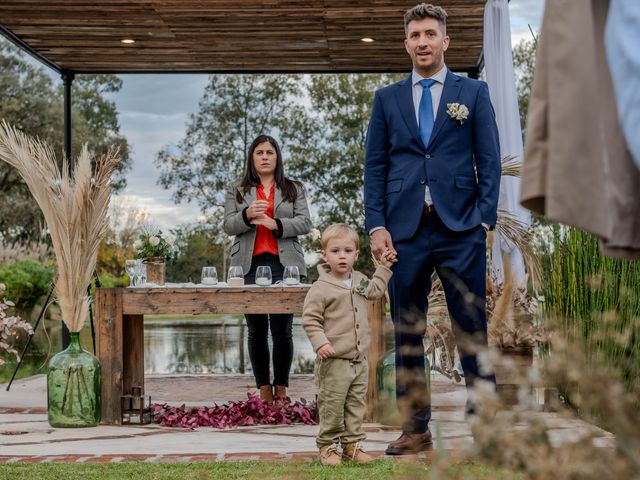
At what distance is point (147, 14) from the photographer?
726 cm

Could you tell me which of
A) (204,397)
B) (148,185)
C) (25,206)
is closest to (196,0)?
(204,397)

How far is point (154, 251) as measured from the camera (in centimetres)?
573

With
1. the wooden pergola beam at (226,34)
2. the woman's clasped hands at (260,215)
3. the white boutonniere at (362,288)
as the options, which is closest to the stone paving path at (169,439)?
the white boutonniere at (362,288)

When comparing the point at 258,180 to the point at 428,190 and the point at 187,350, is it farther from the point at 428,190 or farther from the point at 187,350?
the point at 187,350

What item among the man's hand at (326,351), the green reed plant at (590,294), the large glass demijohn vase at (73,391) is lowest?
the large glass demijohn vase at (73,391)

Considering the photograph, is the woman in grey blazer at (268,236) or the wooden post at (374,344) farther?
the woman in grey blazer at (268,236)

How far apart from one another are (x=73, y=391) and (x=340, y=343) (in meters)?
1.99

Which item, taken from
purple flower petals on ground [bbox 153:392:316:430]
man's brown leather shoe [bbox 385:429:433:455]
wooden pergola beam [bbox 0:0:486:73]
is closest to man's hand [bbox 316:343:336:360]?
man's brown leather shoe [bbox 385:429:433:455]

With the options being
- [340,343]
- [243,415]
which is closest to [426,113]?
[340,343]

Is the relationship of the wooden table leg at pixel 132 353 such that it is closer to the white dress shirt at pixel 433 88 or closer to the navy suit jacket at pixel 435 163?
the navy suit jacket at pixel 435 163

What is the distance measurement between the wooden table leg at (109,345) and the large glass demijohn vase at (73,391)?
11cm

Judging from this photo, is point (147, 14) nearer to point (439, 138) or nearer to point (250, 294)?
point (250, 294)

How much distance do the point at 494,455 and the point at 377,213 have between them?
2785 millimetres

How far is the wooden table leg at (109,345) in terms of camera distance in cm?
545
